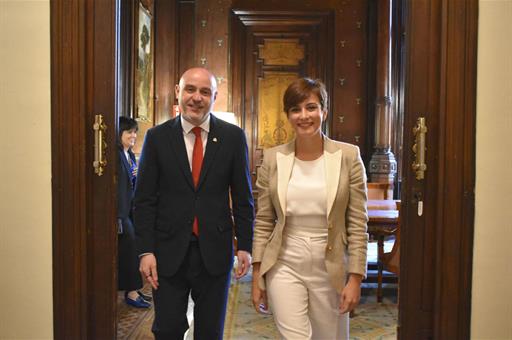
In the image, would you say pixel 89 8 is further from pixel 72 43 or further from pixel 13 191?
pixel 13 191

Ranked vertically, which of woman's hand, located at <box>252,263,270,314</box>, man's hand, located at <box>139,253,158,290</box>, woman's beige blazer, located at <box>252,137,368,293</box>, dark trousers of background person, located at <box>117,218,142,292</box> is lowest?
dark trousers of background person, located at <box>117,218,142,292</box>

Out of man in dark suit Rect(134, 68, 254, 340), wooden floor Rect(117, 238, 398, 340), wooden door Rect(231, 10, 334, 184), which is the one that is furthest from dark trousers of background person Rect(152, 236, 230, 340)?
wooden door Rect(231, 10, 334, 184)

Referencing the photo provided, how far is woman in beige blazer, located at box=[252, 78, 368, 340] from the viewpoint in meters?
1.87

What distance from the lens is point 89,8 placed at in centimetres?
168

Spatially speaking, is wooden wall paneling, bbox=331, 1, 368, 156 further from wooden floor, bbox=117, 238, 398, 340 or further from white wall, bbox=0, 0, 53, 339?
white wall, bbox=0, 0, 53, 339

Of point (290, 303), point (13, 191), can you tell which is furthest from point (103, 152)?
point (290, 303)

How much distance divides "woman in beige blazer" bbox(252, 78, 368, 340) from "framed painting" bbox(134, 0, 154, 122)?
3.79m

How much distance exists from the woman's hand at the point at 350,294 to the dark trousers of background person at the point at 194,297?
536 mm

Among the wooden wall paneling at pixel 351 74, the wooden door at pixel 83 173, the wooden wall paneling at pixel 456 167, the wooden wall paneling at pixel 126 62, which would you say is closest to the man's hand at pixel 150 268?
the wooden door at pixel 83 173

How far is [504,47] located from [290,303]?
1.17 metres

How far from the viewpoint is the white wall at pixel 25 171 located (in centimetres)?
A: 163

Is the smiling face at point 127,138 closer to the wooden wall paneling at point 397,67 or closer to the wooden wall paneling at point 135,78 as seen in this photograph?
the wooden wall paneling at point 135,78

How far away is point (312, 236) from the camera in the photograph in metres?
1.91

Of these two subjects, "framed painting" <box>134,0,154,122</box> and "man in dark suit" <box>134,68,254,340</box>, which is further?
"framed painting" <box>134,0,154,122</box>
